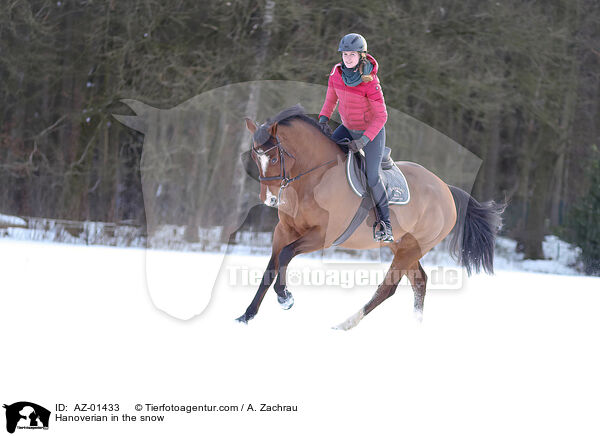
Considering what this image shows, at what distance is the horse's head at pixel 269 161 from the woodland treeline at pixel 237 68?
683cm

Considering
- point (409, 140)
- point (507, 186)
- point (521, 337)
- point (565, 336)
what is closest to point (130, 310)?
point (521, 337)

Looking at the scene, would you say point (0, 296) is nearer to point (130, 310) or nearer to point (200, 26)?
point (130, 310)

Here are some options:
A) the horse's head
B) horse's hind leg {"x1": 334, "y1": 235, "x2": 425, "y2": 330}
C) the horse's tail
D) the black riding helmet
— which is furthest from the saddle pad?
the horse's tail

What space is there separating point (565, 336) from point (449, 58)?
751 cm

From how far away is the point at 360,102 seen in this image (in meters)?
5.10

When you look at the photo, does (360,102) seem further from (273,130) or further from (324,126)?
(273,130)

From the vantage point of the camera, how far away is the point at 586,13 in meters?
13.3

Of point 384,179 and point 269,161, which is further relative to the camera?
point 384,179

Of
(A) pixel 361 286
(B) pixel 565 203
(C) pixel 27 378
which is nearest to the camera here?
(C) pixel 27 378

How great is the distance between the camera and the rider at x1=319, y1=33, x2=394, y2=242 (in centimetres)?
484

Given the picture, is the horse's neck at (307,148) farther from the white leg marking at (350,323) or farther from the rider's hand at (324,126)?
the white leg marking at (350,323)

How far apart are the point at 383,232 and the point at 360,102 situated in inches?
44.6

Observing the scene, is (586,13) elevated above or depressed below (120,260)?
above

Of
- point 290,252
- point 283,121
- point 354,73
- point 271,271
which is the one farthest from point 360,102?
point 271,271
